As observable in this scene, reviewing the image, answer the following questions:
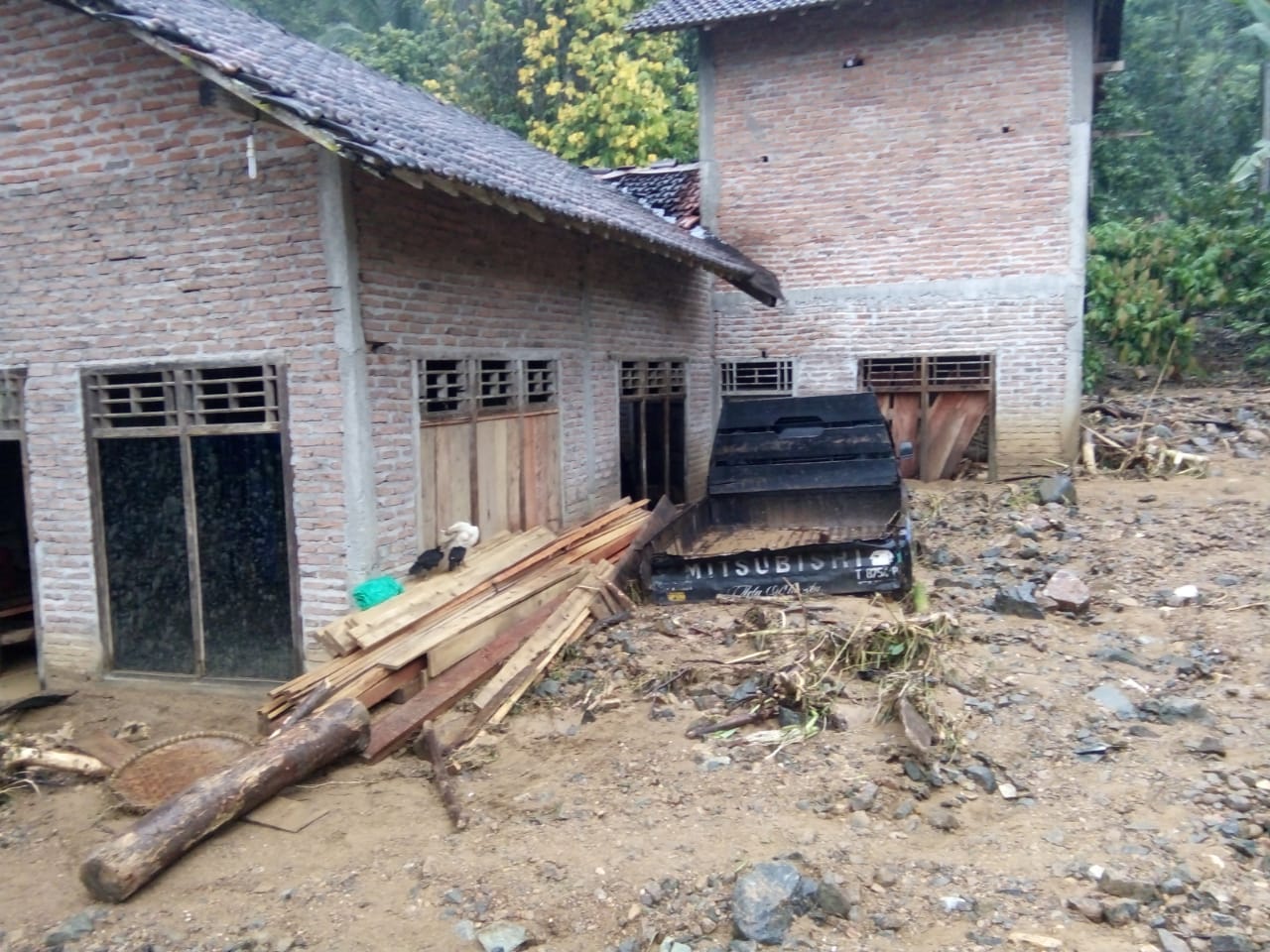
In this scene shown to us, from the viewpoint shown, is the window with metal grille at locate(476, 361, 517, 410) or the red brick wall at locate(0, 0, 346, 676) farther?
the window with metal grille at locate(476, 361, 517, 410)

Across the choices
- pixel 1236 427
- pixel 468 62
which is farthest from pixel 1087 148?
pixel 468 62

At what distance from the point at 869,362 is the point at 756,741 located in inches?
338

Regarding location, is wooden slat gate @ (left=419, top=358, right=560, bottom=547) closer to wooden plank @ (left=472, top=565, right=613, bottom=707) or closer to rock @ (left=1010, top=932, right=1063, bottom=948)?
wooden plank @ (left=472, top=565, right=613, bottom=707)

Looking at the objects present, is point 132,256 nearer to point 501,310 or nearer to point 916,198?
point 501,310

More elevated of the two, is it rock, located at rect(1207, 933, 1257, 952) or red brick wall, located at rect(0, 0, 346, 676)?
red brick wall, located at rect(0, 0, 346, 676)

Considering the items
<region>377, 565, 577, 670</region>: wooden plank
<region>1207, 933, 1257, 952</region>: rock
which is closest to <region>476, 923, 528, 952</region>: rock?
<region>377, 565, 577, 670</region>: wooden plank

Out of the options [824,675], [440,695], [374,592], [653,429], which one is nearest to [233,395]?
[374,592]

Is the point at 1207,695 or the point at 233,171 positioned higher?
the point at 233,171

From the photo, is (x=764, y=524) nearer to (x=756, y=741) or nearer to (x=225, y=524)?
→ (x=756, y=741)

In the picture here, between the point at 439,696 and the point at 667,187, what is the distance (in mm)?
10158

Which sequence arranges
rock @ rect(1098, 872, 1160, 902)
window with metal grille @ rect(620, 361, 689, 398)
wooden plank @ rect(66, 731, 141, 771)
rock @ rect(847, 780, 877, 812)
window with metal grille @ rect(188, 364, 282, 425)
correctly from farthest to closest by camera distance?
window with metal grille @ rect(620, 361, 689, 398)
window with metal grille @ rect(188, 364, 282, 425)
wooden plank @ rect(66, 731, 141, 771)
rock @ rect(847, 780, 877, 812)
rock @ rect(1098, 872, 1160, 902)

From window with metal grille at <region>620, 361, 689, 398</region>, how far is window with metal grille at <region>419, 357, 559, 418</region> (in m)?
1.94

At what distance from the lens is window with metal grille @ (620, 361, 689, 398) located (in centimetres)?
1056

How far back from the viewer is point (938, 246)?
1235 cm
